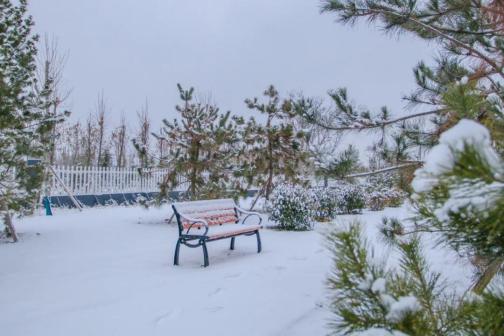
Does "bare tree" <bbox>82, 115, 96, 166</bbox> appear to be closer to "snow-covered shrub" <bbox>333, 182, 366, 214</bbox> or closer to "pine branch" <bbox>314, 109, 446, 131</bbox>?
"snow-covered shrub" <bbox>333, 182, 366, 214</bbox>

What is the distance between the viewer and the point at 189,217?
534 cm

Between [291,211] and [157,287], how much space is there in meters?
4.73

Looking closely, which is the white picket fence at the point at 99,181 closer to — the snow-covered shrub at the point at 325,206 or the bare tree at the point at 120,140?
the snow-covered shrub at the point at 325,206

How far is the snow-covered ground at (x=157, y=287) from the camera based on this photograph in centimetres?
314

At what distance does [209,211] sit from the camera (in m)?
6.20

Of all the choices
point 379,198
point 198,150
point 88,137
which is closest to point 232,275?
point 198,150

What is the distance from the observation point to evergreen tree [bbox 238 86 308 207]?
34.9 feet

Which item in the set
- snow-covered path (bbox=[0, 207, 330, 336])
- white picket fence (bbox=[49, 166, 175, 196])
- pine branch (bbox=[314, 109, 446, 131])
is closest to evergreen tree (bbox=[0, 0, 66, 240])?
snow-covered path (bbox=[0, 207, 330, 336])

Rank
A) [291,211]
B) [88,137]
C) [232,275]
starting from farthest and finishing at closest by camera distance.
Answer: [88,137] < [291,211] < [232,275]

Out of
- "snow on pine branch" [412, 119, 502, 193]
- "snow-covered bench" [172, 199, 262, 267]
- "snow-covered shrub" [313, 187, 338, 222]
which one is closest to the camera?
"snow on pine branch" [412, 119, 502, 193]

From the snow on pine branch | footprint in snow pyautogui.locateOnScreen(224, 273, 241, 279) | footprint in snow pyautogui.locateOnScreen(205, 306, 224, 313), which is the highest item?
the snow on pine branch

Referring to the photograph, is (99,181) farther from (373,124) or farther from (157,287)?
(373,124)

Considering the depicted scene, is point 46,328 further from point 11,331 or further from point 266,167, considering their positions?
point 266,167

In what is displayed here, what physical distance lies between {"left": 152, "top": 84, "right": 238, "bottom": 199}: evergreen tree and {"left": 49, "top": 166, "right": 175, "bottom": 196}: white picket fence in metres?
2.34
